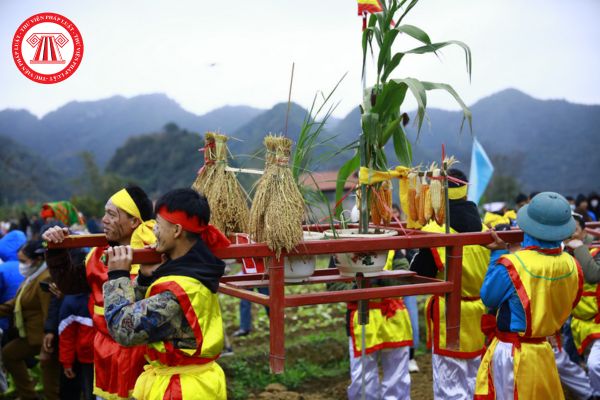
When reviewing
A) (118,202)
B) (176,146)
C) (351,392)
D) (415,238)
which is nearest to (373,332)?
(351,392)

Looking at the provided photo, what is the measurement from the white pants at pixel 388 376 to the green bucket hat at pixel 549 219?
7.40 ft

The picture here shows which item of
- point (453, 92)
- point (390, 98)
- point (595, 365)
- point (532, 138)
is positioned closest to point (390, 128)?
point (390, 98)

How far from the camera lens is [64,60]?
5.02m

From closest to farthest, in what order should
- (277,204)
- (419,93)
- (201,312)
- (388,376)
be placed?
(201,312), (277,204), (419,93), (388,376)

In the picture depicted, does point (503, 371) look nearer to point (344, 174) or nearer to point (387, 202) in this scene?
point (387, 202)

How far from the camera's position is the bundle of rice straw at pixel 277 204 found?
2.94 m

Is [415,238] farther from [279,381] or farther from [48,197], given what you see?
[48,197]

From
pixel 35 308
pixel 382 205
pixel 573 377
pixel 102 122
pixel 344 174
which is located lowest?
pixel 573 377

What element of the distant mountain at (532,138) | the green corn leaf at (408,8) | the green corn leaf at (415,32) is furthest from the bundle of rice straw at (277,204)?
the distant mountain at (532,138)

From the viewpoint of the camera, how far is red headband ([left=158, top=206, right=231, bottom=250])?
113 inches

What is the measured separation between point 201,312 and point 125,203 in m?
1.11

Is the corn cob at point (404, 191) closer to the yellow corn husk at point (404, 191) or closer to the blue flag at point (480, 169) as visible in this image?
the yellow corn husk at point (404, 191)

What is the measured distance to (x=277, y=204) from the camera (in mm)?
3004

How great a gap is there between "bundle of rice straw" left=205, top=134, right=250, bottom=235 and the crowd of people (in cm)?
36
